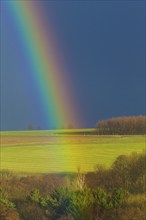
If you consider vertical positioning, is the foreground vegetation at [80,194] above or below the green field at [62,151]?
below

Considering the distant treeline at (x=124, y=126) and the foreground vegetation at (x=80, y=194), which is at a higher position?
the distant treeline at (x=124, y=126)

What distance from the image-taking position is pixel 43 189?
23828 millimetres

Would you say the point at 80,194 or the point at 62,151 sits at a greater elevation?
the point at 62,151

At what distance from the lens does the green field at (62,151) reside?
98.4ft

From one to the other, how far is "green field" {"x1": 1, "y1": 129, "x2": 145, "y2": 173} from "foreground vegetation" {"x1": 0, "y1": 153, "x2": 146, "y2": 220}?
187cm

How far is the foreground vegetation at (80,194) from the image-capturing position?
19812 mm

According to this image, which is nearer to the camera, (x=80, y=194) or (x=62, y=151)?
(x=80, y=194)

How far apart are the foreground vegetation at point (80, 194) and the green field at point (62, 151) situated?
6.13 ft

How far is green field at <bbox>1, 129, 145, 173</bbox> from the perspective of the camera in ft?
98.4

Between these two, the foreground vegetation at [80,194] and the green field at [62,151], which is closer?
the foreground vegetation at [80,194]

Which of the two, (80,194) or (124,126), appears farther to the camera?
(124,126)

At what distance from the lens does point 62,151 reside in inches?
1410

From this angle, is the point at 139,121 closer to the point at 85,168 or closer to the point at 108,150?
the point at 108,150

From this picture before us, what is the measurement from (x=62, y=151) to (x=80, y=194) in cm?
1410
